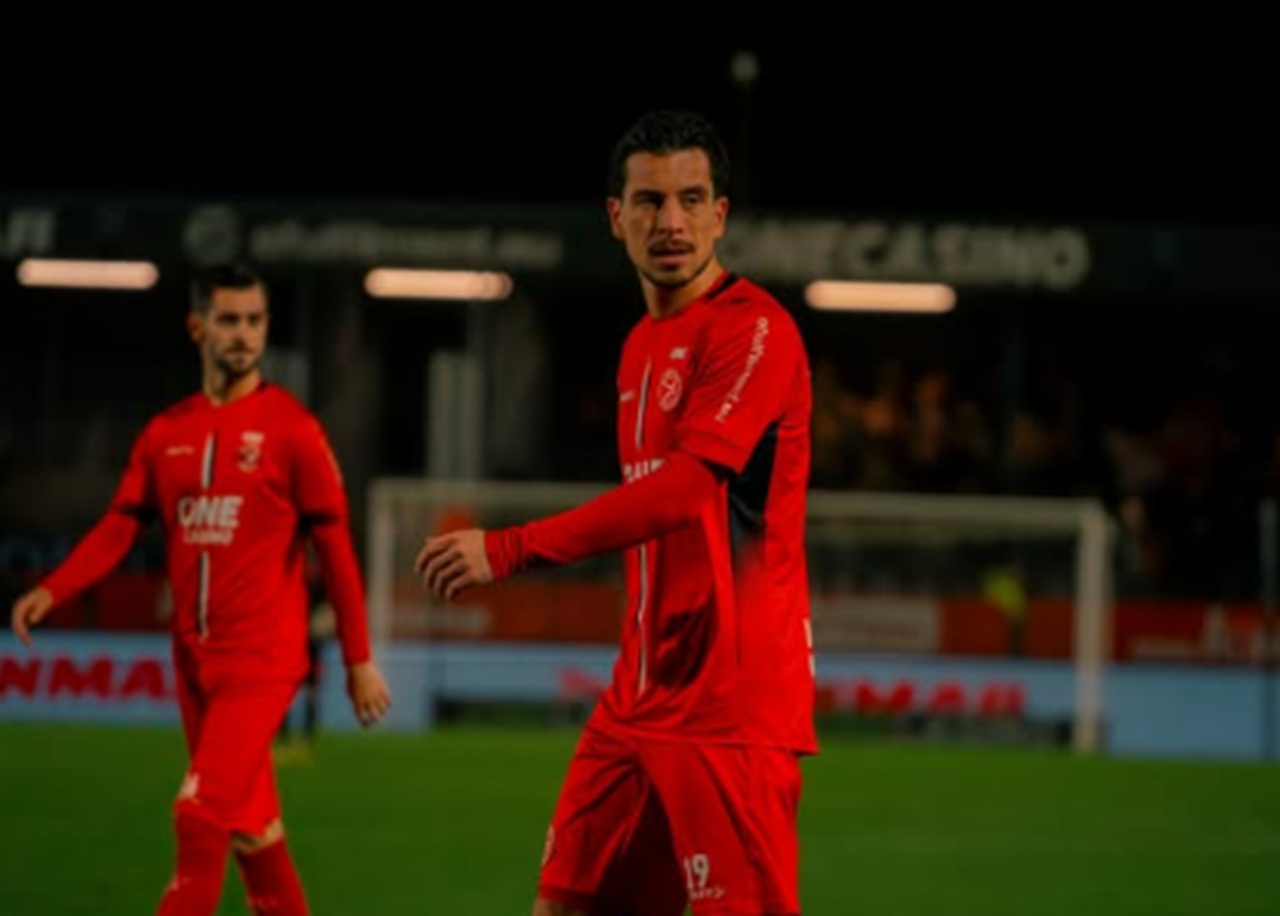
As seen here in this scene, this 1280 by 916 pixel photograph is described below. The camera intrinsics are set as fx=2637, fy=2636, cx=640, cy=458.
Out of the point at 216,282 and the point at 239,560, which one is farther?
the point at 216,282

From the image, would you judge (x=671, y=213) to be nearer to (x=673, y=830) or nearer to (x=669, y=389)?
(x=669, y=389)

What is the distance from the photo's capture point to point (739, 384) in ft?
14.9

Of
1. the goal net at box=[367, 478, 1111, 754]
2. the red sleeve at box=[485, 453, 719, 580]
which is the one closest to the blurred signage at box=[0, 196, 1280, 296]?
the goal net at box=[367, 478, 1111, 754]

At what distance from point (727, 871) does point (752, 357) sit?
2.95 feet

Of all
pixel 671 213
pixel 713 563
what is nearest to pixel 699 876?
pixel 713 563

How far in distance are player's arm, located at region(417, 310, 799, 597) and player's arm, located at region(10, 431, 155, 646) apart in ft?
9.49

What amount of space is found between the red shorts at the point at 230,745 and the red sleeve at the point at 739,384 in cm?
242

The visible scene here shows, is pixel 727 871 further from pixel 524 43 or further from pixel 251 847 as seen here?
pixel 524 43

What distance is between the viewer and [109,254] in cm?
2281

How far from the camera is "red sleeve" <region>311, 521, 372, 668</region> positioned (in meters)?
6.98

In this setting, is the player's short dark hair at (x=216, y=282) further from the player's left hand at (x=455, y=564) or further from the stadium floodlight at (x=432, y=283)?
the stadium floodlight at (x=432, y=283)

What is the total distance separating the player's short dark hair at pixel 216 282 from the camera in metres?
7.04

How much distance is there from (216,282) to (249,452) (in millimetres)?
471

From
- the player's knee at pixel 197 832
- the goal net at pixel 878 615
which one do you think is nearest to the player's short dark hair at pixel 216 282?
the player's knee at pixel 197 832
